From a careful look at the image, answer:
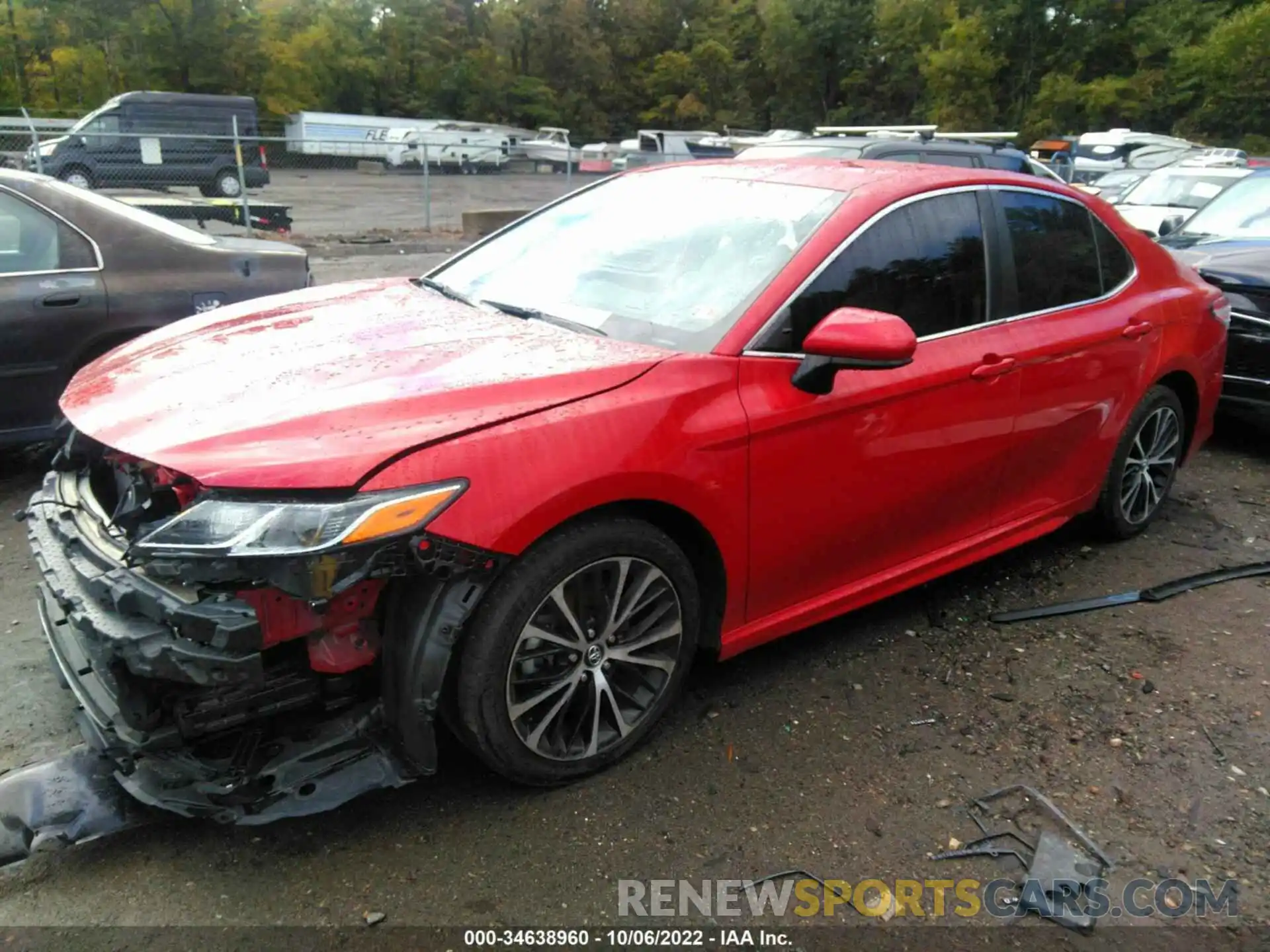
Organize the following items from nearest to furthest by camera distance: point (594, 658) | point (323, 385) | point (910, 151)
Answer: point (323, 385)
point (594, 658)
point (910, 151)

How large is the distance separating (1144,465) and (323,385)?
3.73 metres

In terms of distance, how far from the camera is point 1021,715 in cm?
321

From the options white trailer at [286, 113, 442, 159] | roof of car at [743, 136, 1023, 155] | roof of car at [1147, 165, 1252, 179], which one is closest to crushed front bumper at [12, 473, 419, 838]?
roof of car at [743, 136, 1023, 155]

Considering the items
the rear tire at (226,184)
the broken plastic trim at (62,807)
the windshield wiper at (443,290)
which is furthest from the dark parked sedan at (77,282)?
the rear tire at (226,184)

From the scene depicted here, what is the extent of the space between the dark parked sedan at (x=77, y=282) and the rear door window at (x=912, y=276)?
3.66 meters

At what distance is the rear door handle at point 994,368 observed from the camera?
11.2ft

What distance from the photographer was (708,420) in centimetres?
273

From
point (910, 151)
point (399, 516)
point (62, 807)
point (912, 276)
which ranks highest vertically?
point (910, 151)

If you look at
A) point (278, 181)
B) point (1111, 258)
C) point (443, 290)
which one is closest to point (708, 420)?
point (443, 290)

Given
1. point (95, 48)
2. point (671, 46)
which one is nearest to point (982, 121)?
point (671, 46)

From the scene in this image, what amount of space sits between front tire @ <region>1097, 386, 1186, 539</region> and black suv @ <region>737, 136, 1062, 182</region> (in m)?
4.81

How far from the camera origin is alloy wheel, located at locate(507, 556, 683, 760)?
2545 millimetres

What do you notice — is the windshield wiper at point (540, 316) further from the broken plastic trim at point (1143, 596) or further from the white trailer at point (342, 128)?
the white trailer at point (342, 128)

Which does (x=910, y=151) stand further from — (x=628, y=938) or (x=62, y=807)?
(x=62, y=807)
